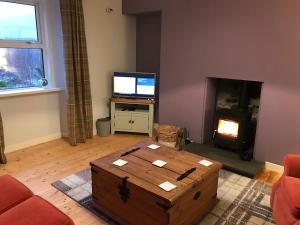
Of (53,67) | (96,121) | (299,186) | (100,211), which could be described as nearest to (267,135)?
(299,186)

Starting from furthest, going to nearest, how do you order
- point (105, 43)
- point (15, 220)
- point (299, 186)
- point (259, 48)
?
point (105, 43)
point (259, 48)
point (299, 186)
point (15, 220)

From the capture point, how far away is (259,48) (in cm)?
280

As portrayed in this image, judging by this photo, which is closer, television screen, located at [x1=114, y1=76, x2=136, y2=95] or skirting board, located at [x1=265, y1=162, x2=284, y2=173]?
skirting board, located at [x1=265, y1=162, x2=284, y2=173]

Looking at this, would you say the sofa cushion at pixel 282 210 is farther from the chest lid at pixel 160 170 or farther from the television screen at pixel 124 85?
the television screen at pixel 124 85

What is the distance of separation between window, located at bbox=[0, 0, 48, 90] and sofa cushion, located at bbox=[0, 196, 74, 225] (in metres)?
2.33

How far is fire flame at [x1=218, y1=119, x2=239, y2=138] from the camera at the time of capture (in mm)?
3105

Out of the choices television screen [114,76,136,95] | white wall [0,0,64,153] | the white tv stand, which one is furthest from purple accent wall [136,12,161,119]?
white wall [0,0,64,153]

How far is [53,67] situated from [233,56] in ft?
8.34

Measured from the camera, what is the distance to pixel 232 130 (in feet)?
10.3

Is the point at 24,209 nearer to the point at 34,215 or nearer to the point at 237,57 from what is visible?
the point at 34,215

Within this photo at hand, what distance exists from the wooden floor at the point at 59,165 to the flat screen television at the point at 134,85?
2.36ft

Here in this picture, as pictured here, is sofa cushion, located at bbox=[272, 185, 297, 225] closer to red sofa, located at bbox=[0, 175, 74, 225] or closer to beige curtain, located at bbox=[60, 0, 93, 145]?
red sofa, located at bbox=[0, 175, 74, 225]

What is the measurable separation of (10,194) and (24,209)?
237 mm

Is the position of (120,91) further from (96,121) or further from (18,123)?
(18,123)
